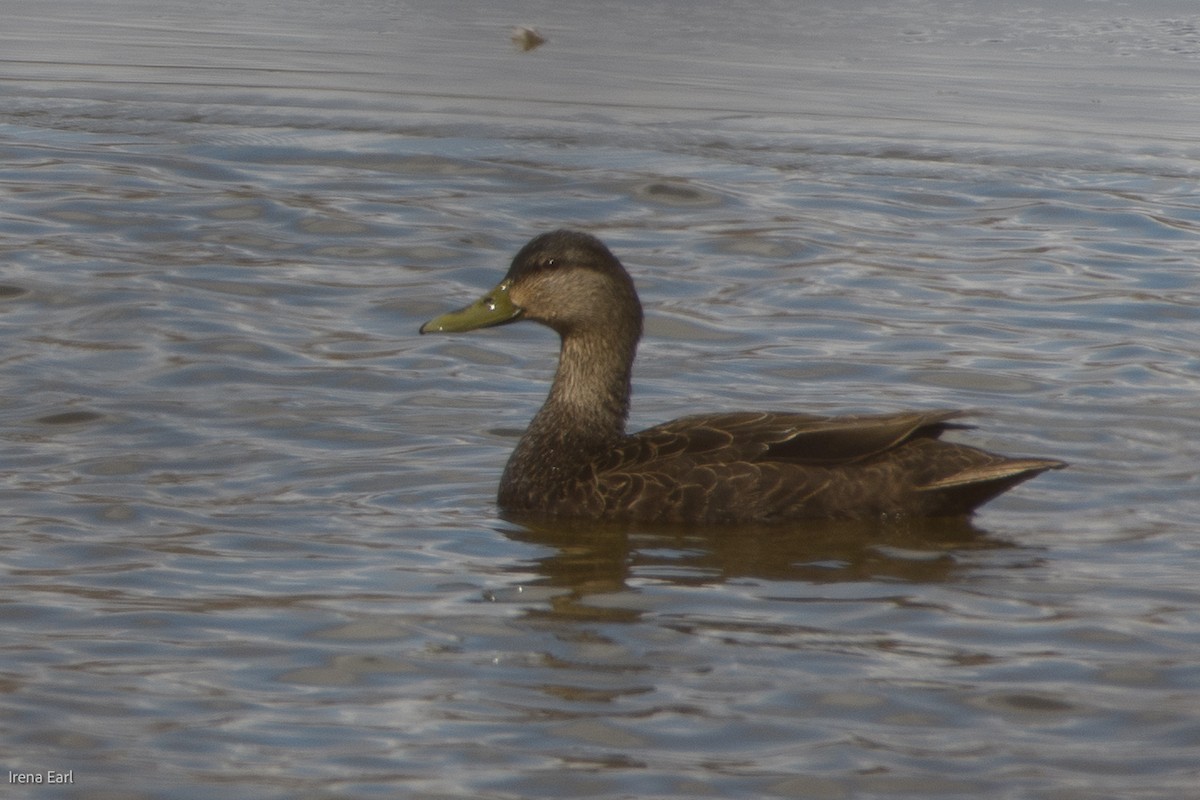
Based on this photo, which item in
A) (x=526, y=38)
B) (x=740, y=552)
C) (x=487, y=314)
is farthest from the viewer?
(x=526, y=38)

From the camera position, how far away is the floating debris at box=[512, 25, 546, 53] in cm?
1859

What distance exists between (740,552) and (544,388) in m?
2.54

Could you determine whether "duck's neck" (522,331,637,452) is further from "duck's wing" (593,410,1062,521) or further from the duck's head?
"duck's wing" (593,410,1062,521)

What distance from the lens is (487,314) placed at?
8375 millimetres

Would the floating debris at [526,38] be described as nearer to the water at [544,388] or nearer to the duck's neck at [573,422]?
the water at [544,388]

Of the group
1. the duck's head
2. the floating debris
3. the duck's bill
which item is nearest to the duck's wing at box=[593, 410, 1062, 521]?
the duck's head

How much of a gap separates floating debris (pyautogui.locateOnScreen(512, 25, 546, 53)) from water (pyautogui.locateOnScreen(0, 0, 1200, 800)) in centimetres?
20

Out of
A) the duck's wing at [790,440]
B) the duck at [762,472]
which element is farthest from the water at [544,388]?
the duck's wing at [790,440]

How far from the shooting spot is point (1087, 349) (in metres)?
10.5

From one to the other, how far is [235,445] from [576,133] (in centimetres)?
714

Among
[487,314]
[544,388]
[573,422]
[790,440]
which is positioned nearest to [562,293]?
[487,314]

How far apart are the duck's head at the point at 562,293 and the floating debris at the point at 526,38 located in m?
10.4

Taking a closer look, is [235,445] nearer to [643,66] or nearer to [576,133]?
[576,133]

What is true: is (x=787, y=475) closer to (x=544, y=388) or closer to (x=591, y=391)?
(x=591, y=391)
